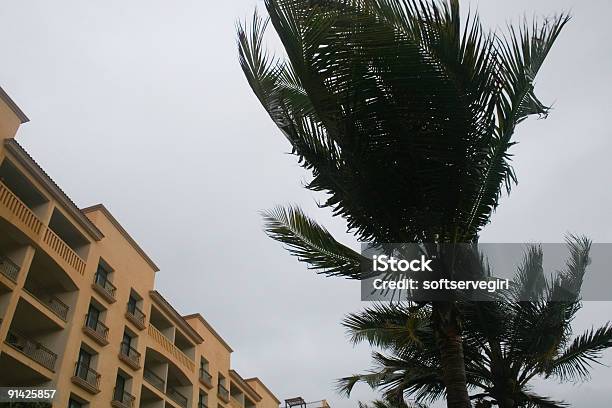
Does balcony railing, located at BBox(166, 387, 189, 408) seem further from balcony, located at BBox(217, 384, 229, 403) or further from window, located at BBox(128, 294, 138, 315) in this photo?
window, located at BBox(128, 294, 138, 315)

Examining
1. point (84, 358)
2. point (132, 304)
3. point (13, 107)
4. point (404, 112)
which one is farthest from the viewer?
point (132, 304)

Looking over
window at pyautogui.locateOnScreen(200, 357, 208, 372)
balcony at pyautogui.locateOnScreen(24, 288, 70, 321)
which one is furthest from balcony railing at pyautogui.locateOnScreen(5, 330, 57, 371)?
window at pyautogui.locateOnScreen(200, 357, 208, 372)

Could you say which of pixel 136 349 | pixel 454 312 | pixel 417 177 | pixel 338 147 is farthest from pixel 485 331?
pixel 136 349

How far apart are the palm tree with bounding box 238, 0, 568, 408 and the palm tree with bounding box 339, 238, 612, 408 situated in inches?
86.3

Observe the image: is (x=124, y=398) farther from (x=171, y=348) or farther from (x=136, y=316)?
(x=171, y=348)

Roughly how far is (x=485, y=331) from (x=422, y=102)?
4857 millimetres

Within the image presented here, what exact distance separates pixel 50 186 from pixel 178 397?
15.1m

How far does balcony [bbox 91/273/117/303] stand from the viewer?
24312mm

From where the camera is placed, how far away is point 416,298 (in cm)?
694

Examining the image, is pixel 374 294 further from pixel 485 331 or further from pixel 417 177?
pixel 485 331

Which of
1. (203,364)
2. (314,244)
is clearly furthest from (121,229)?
(314,244)

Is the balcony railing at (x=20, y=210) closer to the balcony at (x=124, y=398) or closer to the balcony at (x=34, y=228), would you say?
the balcony at (x=34, y=228)

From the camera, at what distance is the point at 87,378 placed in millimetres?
22531

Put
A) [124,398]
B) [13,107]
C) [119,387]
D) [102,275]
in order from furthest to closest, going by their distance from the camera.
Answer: [102,275] < [119,387] < [124,398] < [13,107]
